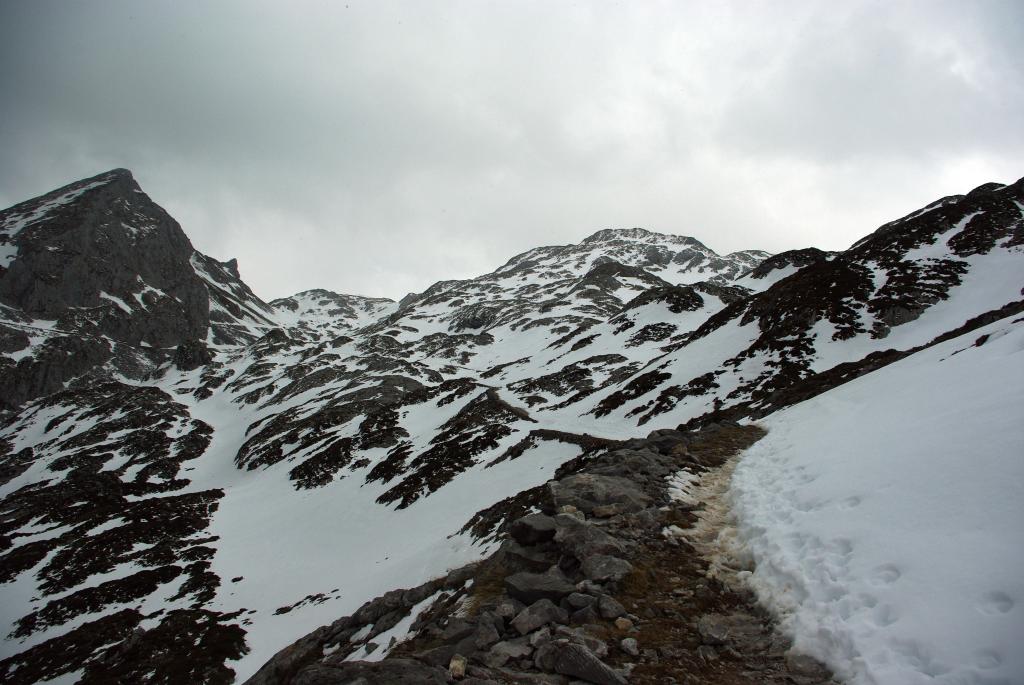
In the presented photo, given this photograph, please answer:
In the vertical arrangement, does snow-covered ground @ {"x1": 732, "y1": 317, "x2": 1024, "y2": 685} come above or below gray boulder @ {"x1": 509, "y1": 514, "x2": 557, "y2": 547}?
below

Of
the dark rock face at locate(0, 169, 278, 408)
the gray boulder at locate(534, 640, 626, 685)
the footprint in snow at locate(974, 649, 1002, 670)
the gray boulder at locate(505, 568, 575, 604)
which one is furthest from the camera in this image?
the dark rock face at locate(0, 169, 278, 408)

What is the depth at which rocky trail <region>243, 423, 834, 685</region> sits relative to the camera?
5832mm

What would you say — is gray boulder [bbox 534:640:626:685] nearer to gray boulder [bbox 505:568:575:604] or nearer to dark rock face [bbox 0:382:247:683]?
gray boulder [bbox 505:568:575:604]

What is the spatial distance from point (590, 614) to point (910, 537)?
4.74 m

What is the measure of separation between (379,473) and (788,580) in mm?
46516

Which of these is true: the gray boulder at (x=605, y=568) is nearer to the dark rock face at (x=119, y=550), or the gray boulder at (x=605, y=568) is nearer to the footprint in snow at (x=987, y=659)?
the footprint in snow at (x=987, y=659)

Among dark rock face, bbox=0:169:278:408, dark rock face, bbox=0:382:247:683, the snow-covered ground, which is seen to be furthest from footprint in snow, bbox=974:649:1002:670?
dark rock face, bbox=0:169:278:408

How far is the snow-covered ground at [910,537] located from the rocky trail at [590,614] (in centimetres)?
68

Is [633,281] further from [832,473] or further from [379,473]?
[832,473]

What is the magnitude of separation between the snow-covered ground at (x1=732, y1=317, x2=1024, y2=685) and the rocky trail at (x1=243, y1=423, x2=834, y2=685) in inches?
26.8

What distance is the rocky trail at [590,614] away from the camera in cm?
583

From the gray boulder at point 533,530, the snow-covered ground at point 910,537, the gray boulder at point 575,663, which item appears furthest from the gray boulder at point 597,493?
the gray boulder at point 575,663

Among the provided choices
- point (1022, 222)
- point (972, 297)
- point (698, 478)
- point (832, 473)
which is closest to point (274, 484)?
point (698, 478)

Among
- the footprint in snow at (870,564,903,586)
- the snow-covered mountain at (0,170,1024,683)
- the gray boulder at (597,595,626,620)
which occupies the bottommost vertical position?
the footprint in snow at (870,564,903,586)
